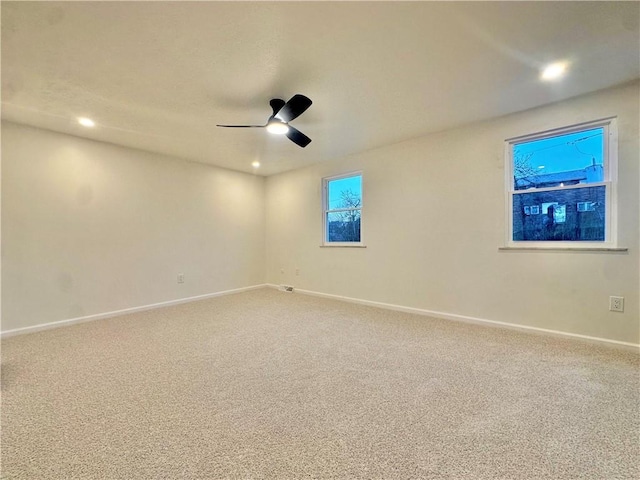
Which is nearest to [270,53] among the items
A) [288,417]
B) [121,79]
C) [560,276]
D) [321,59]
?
[321,59]

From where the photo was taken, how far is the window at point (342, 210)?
4301mm

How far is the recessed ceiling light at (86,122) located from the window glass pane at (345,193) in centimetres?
320

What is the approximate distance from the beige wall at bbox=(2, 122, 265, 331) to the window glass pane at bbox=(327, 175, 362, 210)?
1799mm

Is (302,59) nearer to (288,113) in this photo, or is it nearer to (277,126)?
(288,113)

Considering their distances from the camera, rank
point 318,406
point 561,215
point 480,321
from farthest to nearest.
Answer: point 480,321
point 561,215
point 318,406

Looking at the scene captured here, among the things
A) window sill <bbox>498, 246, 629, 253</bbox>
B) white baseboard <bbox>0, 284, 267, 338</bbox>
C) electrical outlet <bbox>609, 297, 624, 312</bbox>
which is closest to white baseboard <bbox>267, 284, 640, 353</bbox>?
electrical outlet <bbox>609, 297, 624, 312</bbox>

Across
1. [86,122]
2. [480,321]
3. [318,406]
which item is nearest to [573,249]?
[480,321]

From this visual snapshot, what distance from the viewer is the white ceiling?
1581 millimetres

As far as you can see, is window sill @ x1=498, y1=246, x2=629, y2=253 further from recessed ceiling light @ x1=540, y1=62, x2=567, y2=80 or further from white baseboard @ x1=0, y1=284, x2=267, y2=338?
white baseboard @ x1=0, y1=284, x2=267, y2=338

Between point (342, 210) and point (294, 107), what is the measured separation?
2.45 metres

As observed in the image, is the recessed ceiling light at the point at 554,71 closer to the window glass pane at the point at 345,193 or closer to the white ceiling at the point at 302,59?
the white ceiling at the point at 302,59

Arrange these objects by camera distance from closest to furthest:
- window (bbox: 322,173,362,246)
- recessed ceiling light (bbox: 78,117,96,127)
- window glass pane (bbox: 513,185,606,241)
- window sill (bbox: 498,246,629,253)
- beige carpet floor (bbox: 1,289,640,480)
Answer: beige carpet floor (bbox: 1,289,640,480) < window sill (bbox: 498,246,629,253) < window glass pane (bbox: 513,185,606,241) < recessed ceiling light (bbox: 78,117,96,127) < window (bbox: 322,173,362,246)

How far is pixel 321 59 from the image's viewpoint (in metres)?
1.97

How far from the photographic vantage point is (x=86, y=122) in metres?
2.93
